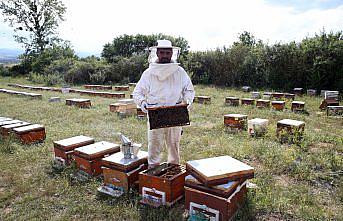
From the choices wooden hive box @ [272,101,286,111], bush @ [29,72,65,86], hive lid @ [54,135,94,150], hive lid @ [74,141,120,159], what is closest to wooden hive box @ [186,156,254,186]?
hive lid @ [74,141,120,159]

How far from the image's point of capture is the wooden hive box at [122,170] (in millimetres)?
3305

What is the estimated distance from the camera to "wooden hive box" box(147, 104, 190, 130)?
3193 mm

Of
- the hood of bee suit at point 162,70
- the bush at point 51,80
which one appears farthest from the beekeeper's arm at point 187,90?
the bush at point 51,80

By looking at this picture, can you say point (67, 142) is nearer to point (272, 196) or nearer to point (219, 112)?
point (272, 196)

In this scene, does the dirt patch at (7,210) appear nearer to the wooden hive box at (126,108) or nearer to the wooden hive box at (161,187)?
the wooden hive box at (161,187)

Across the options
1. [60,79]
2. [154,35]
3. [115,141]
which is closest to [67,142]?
[115,141]

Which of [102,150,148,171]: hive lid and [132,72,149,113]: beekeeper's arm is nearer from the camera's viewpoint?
[102,150,148,171]: hive lid

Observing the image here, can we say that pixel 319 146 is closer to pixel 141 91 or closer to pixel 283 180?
pixel 283 180

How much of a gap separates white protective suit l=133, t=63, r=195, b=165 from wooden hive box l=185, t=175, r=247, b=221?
0.78 metres

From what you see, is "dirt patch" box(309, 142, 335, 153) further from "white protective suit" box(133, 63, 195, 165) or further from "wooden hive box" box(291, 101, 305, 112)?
"wooden hive box" box(291, 101, 305, 112)

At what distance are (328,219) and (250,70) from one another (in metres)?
13.7

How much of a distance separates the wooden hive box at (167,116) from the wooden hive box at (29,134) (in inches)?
126

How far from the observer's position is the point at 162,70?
3.31 metres

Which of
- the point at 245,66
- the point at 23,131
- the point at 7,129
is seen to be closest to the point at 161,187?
the point at 23,131
